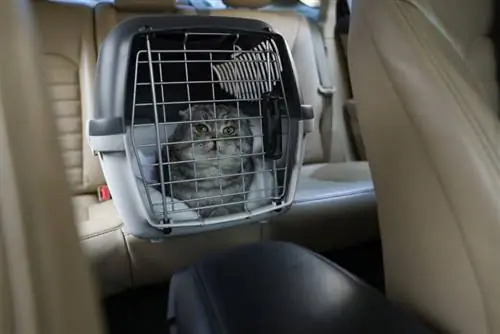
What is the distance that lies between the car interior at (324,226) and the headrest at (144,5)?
634mm

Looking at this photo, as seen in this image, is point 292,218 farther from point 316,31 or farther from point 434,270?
point 316,31

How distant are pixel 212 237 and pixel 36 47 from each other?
32.4 inches

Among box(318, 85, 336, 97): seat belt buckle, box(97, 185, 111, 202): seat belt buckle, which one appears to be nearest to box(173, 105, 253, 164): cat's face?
box(97, 185, 111, 202): seat belt buckle

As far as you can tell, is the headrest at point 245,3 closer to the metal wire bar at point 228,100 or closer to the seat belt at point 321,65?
the seat belt at point 321,65

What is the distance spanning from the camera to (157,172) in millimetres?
982

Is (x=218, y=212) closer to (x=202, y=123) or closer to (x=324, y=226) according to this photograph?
(x=202, y=123)

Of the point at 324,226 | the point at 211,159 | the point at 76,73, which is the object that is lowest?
the point at 324,226

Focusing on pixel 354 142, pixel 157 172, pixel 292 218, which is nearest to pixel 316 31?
pixel 354 142

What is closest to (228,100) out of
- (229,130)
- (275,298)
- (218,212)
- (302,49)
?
(229,130)

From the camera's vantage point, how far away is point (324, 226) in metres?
1.19

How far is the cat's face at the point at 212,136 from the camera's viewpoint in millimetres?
1014

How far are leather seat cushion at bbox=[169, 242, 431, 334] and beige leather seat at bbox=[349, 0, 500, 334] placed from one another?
0.07 m

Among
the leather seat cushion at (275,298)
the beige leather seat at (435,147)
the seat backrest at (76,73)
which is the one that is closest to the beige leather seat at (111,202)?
the seat backrest at (76,73)

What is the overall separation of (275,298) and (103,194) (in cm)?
84
